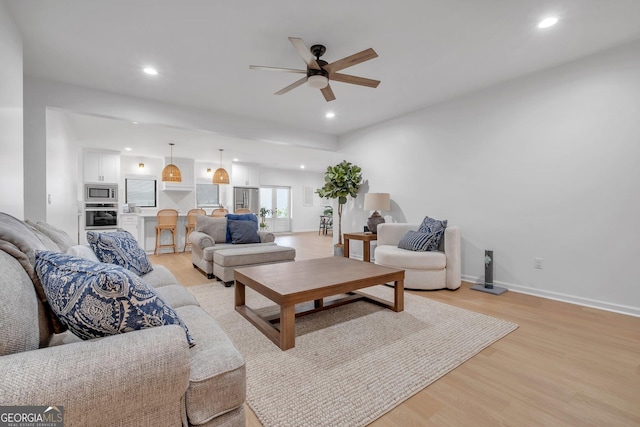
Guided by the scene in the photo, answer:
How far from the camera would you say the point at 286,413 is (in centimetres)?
141

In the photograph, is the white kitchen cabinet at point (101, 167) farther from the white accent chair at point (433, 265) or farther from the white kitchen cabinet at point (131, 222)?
A: the white accent chair at point (433, 265)

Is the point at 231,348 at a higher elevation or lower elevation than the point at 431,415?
higher

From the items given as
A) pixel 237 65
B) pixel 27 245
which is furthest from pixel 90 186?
pixel 27 245

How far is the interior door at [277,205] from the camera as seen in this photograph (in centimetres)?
1065

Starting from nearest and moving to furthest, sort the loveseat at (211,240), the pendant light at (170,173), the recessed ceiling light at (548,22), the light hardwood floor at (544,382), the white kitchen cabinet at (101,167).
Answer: the light hardwood floor at (544,382) < the recessed ceiling light at (548,22) < the loveseat at (211,240) < the pendant light at (170,173) < the white kitchen cabinet at (101,167)

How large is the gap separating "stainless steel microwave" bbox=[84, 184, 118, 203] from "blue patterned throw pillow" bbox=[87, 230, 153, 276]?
17.1ft

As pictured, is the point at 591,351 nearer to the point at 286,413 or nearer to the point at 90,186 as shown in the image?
the point at 286,413

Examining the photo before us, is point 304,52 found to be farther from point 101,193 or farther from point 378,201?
point 101,193

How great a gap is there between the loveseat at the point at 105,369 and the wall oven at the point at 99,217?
6442 millimetres

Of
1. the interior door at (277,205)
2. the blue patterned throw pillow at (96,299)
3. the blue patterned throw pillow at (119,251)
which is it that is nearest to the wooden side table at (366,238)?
the blue patterned throw pillow at (119,251)

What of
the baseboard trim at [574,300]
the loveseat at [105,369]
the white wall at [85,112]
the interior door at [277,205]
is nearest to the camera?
the loveseat at [105,369]

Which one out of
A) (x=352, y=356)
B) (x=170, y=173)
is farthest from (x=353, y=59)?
(x=170, y=173)

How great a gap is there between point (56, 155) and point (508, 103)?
598 cm

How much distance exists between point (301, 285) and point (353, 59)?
6.18ft
